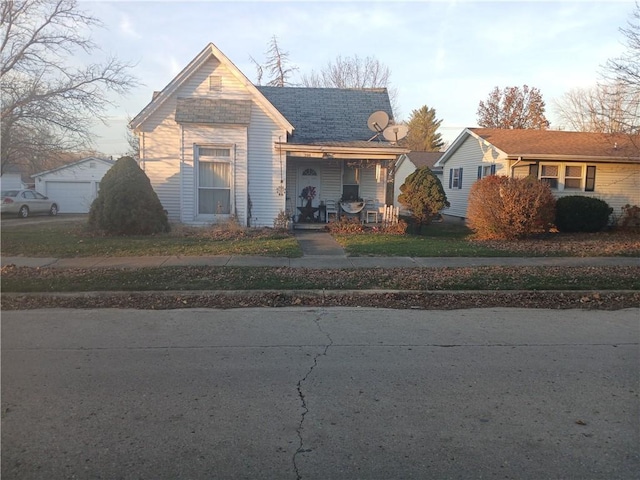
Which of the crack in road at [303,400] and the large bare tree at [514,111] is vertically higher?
the large bare tree at [514,111]

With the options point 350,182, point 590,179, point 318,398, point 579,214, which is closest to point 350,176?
point 350,182

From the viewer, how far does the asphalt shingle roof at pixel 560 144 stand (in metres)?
19.9

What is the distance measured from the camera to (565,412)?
4137 mm

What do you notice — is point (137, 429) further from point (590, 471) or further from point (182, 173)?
point (182, 173)

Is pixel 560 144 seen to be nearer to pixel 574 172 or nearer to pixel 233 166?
pixel 574 172

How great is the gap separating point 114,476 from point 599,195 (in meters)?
23.0

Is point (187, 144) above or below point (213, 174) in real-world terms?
above

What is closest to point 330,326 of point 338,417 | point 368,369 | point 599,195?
point 368,369

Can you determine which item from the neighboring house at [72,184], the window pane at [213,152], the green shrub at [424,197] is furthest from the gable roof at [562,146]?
the neighboring house at [72,184]

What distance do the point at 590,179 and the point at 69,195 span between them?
1231 inches

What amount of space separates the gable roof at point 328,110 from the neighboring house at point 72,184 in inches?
733

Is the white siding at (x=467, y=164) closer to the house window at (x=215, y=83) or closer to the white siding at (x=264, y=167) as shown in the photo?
the white siding at (x=264, y=167)

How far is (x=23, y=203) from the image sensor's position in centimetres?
2703

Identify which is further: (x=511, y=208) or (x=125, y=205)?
(x=511, y=208)
